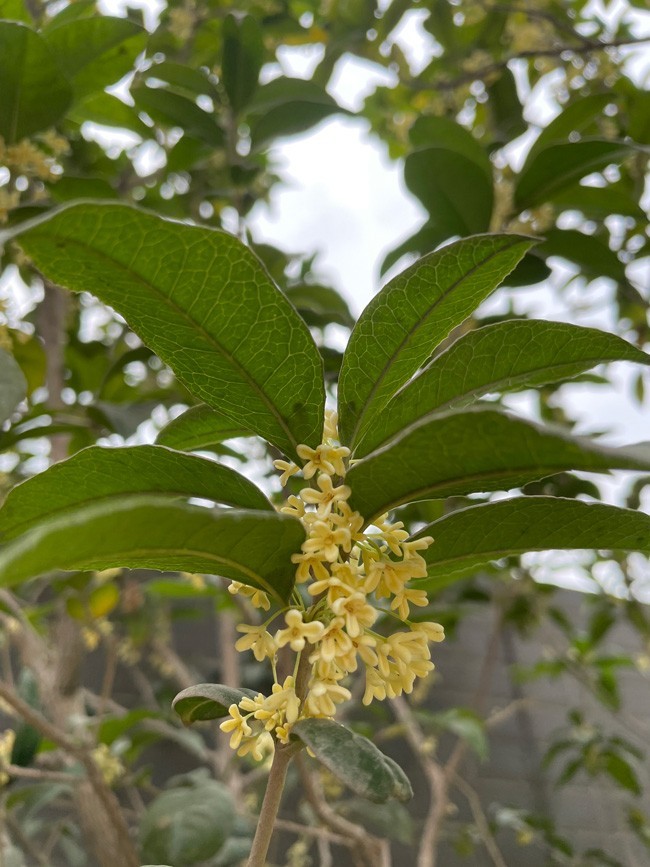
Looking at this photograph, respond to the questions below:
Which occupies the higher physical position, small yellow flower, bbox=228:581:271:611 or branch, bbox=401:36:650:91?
branch, bbox=401:36:650:91

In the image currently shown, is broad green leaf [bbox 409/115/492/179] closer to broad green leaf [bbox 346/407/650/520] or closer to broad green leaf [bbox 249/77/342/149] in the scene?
broad green leaf [bbox 249/77/342/149]

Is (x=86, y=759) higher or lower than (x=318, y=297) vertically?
lower

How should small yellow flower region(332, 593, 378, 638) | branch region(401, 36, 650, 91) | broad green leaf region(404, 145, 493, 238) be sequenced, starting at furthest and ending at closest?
branch region(401, 36, 650, 91) < broad green leaf region(404, 145, 493, 238) < small yellow flower region(332, 593, 378, 638)

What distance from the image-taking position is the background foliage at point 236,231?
1016 millimetres

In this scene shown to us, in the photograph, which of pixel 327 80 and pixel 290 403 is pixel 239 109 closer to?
pixel 327 80

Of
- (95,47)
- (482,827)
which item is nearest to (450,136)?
(95,47)

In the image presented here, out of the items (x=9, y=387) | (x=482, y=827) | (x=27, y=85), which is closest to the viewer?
(x=9, y=387)

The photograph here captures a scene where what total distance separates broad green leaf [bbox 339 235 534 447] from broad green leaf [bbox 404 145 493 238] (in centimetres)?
60

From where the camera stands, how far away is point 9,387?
0.76 metres

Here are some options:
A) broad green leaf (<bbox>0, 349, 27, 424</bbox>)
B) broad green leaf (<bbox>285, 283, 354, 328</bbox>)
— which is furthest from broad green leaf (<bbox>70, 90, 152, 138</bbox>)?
broad green leaf (<bbox>0, 349, 27, 424</bbox>)

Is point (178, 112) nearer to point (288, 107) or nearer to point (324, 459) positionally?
point (288, 107)

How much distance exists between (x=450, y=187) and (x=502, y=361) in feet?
2.26

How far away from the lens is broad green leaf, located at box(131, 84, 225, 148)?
1.20 metres

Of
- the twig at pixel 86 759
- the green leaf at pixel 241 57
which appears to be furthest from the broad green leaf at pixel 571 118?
the twig at pixel 86 759
